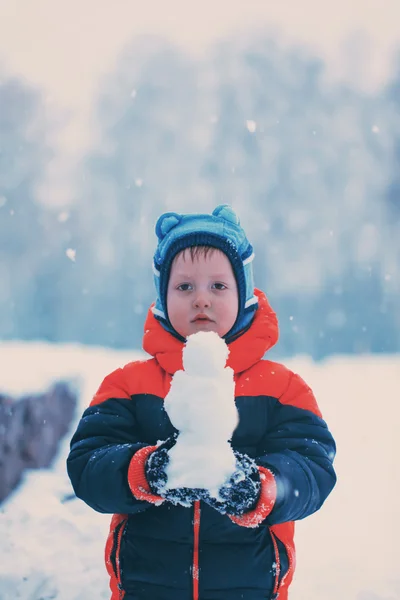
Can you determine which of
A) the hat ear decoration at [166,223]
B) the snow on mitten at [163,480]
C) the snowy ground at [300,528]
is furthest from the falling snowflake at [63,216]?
the snow on mitten at [163,480]

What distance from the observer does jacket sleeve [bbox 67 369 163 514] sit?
1.38m

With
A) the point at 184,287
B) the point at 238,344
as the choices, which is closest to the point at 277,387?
the point at 238,344

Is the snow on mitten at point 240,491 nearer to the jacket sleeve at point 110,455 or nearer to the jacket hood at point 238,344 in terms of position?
the jacket sleeve at point 110,455

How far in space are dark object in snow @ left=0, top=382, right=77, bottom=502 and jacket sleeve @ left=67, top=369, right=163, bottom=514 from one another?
2900 millimetres

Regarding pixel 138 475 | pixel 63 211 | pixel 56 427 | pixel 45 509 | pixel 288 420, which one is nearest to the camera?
pixel 138 475

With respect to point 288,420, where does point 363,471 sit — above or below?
above

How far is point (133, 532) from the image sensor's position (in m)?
1.52

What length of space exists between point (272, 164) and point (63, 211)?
5693 millimetres

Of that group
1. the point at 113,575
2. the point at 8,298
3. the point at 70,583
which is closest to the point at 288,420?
the point at 113,575

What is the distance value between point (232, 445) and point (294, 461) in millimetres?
218

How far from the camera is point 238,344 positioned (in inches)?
65.6

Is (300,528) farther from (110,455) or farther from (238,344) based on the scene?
(110,455)

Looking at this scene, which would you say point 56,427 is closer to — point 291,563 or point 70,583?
point 70,583

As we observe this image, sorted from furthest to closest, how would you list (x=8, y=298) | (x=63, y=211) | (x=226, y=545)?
(x=63, y=211) < (x=8, y=298) < (x=226, y=545)
